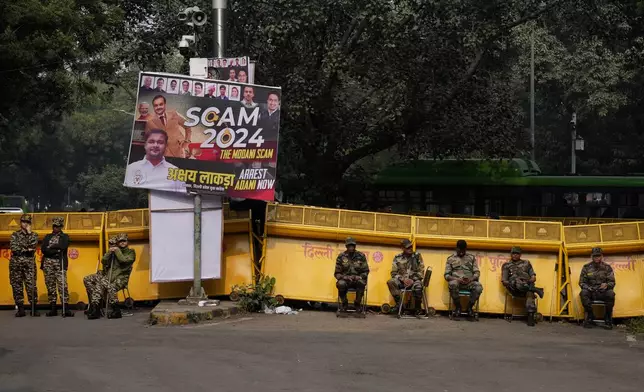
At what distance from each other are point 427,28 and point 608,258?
38.4ft

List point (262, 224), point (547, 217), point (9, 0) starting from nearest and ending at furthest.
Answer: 1. point (262, 224)
2. point (9, 0)
3. point (547, 217)

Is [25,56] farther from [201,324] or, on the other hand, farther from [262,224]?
[201,324]

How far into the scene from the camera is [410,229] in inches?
643

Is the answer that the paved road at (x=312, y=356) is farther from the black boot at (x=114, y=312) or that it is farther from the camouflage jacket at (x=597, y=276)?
the camouflage jacket at (x=597, y=276)

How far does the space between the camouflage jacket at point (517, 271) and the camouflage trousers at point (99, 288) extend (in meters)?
6.48

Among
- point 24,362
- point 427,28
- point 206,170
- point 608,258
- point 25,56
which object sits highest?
point 427,28

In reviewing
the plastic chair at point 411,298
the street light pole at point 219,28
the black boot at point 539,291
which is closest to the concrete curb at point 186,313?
the plastic chair at point 411,298

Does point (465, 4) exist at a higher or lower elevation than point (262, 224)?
higher

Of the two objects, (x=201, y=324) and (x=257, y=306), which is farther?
(x=257, y=306)

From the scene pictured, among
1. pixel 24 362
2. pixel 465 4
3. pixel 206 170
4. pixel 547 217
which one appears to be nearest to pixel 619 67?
pixel 547 217

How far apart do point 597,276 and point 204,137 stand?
685 cm

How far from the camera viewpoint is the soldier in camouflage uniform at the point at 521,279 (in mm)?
15352

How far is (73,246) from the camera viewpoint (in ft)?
55.5

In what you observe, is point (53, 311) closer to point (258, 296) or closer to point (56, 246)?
point (56, 246)
